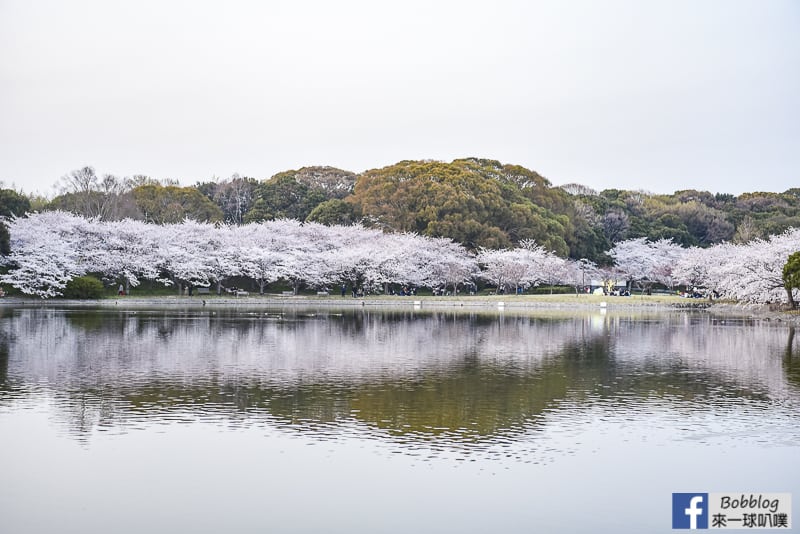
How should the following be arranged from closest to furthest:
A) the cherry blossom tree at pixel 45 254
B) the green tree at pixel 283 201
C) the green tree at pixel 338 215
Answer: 1. the cherry blossom tree at pixel 45 254
2. the green tree at pixel 338 215
3. the green tree at pixel 283 201

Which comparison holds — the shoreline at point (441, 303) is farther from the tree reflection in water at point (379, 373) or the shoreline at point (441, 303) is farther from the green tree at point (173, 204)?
the green tree at point (173, 204)

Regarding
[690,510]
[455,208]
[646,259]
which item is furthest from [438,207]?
[690,510]

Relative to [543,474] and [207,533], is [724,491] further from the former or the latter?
[207,533]

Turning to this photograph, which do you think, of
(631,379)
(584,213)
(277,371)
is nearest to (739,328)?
(631,379)

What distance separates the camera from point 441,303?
2010 inches

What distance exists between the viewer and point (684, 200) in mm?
103062

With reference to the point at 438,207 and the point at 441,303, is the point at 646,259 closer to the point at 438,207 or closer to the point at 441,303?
the point at 438,207

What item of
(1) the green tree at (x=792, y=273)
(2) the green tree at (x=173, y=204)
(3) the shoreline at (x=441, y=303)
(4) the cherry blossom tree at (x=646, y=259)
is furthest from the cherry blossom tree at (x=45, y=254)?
(4) the cherry blossom tree at (x=646, y=259)

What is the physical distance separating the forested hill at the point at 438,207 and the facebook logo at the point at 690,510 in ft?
169

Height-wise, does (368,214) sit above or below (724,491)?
above

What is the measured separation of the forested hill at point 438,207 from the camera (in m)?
61.6

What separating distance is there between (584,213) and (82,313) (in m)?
54.8

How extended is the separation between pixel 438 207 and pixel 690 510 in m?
53.0

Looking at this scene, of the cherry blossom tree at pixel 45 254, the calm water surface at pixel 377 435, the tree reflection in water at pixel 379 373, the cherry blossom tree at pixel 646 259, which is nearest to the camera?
the calm water surface at pixel 377 435
